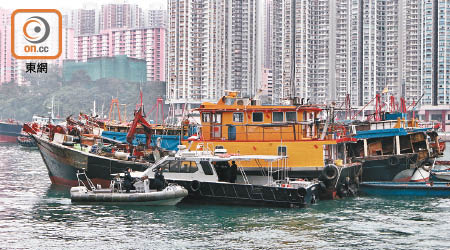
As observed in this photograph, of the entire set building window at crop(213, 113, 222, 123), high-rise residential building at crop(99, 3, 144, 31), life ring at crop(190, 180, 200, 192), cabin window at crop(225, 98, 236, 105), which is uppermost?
high-rise residential building at crop(99, 3, 144, 31)

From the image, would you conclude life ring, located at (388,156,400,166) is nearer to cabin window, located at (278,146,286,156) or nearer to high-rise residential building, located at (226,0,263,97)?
cabin window, located at (278,146,286,156)

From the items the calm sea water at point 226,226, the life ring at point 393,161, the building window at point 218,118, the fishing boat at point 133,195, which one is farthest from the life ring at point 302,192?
the life ring at point 393,161

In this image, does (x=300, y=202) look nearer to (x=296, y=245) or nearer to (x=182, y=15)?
(x=296, y=245)

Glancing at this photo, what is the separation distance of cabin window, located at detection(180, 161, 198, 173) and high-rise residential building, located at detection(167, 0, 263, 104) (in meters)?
94.0

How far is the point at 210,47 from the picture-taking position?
127 m

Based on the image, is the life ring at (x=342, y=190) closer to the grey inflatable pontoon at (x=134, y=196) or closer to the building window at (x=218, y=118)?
the building window at (x=218, y=118)

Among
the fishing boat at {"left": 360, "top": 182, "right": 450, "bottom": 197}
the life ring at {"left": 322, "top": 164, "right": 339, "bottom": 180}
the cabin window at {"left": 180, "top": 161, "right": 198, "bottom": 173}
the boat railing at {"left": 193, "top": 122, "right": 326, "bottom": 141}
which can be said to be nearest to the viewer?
the cabin window at {"left": 180, "top": 161, "right": 198, "bottom": 173}

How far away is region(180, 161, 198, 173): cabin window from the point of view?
2698cm

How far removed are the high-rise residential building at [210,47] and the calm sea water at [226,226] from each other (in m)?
94.4

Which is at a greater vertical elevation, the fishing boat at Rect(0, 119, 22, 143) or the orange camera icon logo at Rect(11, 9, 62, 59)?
the orange camera icon logo at Rect(11, 9, 62, 59)

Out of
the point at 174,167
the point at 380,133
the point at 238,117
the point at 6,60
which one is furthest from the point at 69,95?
the point at 174,167

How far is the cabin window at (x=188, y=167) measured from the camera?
26984 mm

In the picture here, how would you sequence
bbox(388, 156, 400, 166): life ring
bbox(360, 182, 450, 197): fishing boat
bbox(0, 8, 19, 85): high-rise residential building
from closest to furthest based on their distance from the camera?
1. bbox(360, 182, 450, 197): fishing boat
2. bbox(388, 156, 400, 166): life ring
3. bbox(0, 8, 19, 85): high-rise residential building

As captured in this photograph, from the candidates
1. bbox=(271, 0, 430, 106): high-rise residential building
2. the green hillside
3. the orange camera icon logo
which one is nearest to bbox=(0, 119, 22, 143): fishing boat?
the orange camera icon logo
